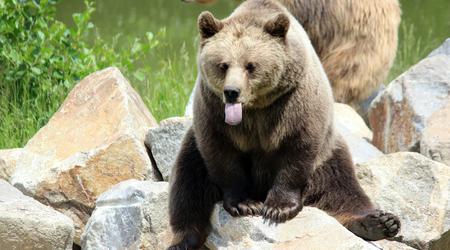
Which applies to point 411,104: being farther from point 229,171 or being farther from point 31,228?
point 31,228

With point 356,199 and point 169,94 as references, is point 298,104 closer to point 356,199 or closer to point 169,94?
point 356,199

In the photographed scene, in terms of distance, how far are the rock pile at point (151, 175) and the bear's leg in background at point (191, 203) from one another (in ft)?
0.34

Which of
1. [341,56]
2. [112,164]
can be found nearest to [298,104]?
[112,164]

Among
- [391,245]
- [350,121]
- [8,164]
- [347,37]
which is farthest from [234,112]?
[347,37]

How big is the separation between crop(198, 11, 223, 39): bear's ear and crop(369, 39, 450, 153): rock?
2325 mm

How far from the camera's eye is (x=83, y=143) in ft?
21.4

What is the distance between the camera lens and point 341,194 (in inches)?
195

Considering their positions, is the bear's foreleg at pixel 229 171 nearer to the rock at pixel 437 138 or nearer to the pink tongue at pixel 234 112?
the pink tongue at pixel 234 112

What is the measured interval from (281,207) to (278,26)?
2.96ft

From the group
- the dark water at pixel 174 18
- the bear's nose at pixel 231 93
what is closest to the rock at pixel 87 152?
the bear's nose at pixel 231 93

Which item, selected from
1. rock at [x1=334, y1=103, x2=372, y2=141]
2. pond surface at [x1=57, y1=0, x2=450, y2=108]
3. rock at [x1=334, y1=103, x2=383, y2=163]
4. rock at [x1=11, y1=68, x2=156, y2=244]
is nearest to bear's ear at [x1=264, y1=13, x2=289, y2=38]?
rock at [x1=334, y1=103, x2=383, y2=163]

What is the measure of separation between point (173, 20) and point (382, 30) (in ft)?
23.3

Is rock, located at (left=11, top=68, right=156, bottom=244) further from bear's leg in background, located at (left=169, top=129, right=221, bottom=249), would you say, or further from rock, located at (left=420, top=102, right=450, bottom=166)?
rock, located at (left=420, top=102, right=450, bottom=166)

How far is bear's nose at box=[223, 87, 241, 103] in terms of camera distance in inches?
172
